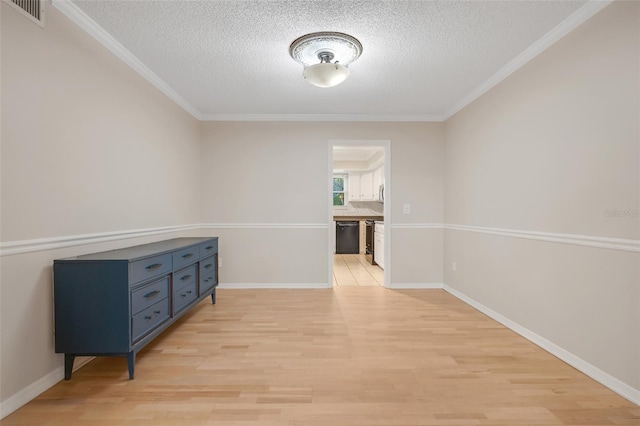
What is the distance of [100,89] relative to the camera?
2.32m

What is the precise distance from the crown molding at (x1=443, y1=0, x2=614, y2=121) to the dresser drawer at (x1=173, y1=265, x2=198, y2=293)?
3624 millimetres

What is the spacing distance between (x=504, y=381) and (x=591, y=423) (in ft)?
1.47

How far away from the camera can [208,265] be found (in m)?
3.38

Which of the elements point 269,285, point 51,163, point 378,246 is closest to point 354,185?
point 378,246

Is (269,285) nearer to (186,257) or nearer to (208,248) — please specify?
(208,248)

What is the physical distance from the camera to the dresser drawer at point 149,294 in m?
1.99

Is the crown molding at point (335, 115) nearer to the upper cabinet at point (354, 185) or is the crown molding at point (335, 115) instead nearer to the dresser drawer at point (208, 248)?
the dresser drawer at point (208, 248)

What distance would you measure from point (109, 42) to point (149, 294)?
2.03 metres

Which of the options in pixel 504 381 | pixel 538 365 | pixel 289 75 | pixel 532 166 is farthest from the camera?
pixel 289 75

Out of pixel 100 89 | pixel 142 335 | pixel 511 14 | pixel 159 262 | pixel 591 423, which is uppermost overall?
pixel 511 14

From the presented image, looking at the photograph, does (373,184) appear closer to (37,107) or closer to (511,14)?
(511,14)

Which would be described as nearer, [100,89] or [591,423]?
[591,423]

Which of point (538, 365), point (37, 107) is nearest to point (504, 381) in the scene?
point (538, 365)

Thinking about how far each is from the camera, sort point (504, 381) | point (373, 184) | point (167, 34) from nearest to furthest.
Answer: point (504, 381) → point (167, 34) → point (373, 184)
